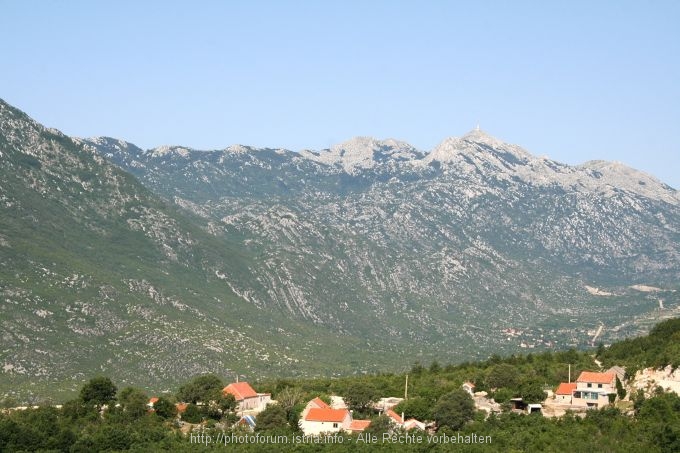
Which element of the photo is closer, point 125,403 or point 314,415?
point 314,415

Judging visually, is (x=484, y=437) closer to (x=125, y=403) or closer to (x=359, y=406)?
(x=359, y=406)

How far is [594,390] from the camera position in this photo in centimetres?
10731

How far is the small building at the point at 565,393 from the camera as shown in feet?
357

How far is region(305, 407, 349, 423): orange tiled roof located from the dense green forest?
205 cm

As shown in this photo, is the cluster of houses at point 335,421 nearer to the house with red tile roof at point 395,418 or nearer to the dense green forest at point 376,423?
the house with red tile roof at point 395,418

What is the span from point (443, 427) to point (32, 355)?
117m

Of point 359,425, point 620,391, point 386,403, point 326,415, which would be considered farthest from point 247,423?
point 620,391

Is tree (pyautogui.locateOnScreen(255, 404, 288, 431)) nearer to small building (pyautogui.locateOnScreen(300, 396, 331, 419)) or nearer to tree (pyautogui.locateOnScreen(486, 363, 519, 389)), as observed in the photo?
small building (pyautogui.locateOnScreen(300, 396, 331, 419))

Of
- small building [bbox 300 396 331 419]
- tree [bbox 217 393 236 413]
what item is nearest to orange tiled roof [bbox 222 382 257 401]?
tree [bbox 217 393 236 413]

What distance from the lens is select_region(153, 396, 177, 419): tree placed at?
112 metres

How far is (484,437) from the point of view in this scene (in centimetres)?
9625

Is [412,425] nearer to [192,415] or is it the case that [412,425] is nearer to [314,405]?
[314,405]

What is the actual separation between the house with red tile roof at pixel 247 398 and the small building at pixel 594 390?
37.2m

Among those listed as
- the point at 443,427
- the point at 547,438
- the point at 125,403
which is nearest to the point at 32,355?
the point at 125,403
